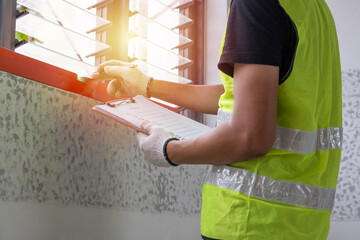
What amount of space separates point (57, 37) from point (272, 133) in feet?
3.09

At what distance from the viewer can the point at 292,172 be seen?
2.81 ft

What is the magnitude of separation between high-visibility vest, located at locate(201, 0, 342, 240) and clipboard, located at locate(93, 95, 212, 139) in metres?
0.24

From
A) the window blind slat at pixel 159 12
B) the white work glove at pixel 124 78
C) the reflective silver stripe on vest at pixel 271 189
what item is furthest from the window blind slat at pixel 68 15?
the reflective silver stripe on vest at pixel 271 189

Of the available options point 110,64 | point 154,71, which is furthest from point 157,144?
point 154,71

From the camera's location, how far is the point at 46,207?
118 cm

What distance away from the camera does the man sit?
783mm

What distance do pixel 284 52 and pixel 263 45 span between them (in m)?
0.07

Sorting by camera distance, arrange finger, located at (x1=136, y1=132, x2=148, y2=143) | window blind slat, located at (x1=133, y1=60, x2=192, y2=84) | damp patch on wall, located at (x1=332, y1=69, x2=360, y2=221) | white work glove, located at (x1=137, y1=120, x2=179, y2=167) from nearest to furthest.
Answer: white work glove, located at (x1=137, y1=120, x2=179, y2=167) < finger, located at (x1=136, y1=132, x2=148, y2=143) < window blind slat, located at (x1=133, y1=60, x2=192, y2=84) < damp patch on wall, located at (x1=332, y1=69, x2=360, y2=221)

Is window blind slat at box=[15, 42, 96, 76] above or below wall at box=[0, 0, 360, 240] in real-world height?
above

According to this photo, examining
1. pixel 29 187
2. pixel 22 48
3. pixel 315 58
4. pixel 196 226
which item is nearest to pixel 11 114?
pixel 29 187

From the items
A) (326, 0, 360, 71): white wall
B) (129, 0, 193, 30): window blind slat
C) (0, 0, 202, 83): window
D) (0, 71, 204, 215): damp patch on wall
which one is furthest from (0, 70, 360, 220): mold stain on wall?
(326, 0, 360, 71): white wall

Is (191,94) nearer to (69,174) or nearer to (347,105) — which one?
(69,174)

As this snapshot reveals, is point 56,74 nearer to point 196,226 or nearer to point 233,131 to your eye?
point 233,131

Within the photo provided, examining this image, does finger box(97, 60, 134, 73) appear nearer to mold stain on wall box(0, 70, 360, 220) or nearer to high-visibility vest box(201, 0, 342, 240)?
mold stain on wall box(0, 70, 360, 220)
